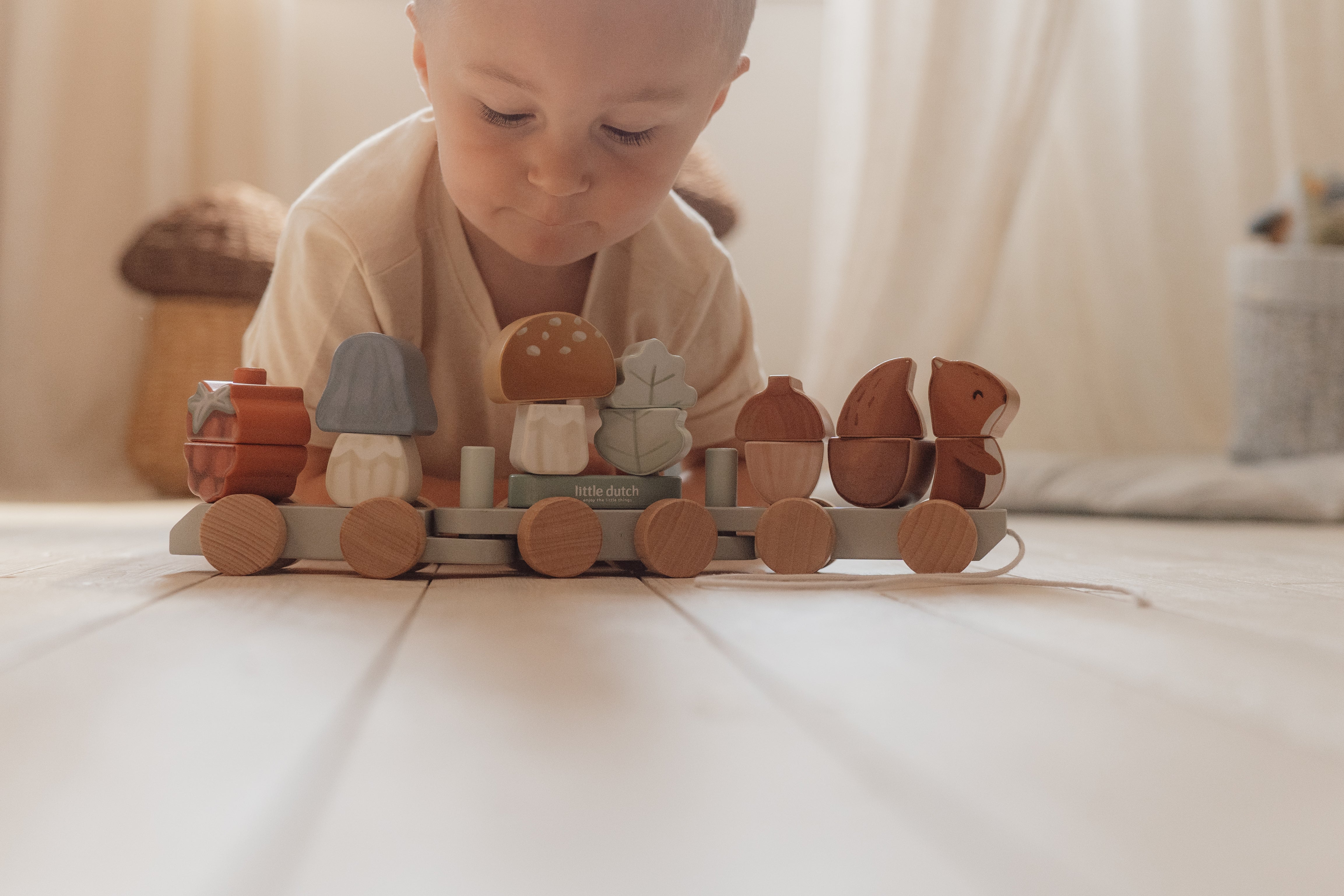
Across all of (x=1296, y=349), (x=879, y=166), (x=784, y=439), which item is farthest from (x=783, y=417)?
(x=1296, y=349)

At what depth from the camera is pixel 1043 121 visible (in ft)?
5.80

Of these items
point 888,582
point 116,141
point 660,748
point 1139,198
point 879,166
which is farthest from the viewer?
point 1139,198

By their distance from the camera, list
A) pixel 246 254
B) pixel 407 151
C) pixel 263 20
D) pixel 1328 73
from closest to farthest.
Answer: pixel 407 151, pixel 246 254, pixel 263 20, pixel 1328 73

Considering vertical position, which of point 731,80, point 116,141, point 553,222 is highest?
point 116,141

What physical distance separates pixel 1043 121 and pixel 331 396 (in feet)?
4.92

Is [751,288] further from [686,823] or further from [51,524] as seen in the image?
[686,823]

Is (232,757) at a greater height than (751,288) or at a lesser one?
lesser

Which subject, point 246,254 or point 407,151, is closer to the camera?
→ point 407,151

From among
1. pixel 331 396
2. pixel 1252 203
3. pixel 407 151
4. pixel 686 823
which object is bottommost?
pixel 686 823

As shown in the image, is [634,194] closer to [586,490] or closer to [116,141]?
[586,490]

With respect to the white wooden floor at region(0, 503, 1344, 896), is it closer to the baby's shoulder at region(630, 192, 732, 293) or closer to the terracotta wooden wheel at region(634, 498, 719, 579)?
the terracotta wooden wheel at region(634, 498, 719, 579)

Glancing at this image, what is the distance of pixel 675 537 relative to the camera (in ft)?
2.20

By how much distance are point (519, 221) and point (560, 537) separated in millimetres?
261

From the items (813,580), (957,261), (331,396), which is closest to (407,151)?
(331,396)
